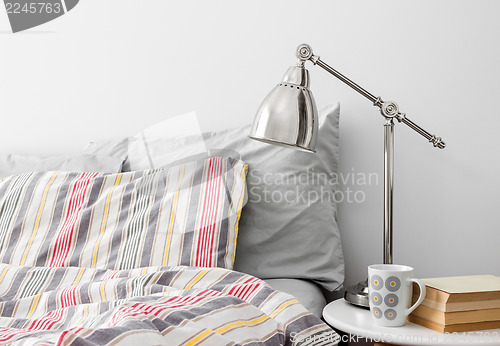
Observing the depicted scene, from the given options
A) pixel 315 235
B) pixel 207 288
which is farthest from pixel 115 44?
pixel 207 288

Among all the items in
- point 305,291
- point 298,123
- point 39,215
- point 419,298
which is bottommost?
point 305,291

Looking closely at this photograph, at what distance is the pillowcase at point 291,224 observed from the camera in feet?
4.81

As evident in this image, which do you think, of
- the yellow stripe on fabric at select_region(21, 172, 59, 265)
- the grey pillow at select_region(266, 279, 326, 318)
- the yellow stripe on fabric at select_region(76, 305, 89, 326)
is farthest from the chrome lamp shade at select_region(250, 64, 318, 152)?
the yellow stripe on fabric at select_region(21, 172, 59, 265)

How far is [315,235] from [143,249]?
1.50 ft

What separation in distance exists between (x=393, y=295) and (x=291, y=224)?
0.44 metres

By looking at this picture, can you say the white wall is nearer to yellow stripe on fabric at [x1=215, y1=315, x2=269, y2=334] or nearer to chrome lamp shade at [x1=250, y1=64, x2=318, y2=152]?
chrome lamp shade at [x1=250, y1=64, x2=318, y2=152]

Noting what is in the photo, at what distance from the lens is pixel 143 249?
1.37m

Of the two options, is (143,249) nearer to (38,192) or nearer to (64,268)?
(64,268)

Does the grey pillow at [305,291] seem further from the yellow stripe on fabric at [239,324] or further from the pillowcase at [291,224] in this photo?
the yellow stripe on fabric at [239,324]

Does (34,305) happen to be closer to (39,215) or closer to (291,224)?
(39,215)

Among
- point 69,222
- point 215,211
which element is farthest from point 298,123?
point 69,222

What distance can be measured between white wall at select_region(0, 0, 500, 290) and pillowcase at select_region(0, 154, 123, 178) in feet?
0.62

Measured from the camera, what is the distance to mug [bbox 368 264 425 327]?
43.1 inches

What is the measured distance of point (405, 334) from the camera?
1062mm
